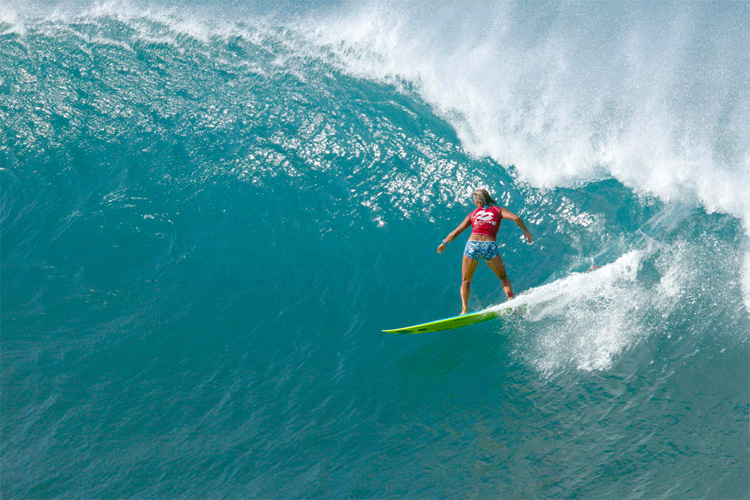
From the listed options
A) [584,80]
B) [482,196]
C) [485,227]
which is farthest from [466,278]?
[584,80]

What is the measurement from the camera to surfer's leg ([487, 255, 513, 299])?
263 inches

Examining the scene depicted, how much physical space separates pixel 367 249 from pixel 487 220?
6.64 feet

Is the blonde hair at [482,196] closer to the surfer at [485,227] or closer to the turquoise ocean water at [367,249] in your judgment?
the surfer at [485,227]

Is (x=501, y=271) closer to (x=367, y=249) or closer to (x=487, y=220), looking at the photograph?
(x=487, y=220)

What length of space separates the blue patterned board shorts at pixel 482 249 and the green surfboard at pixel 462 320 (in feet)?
2.08

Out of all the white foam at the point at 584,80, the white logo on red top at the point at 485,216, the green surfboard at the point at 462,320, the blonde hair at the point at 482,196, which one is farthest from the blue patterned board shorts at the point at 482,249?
the white foam at the point at 584,80

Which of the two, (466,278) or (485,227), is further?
(466,278)

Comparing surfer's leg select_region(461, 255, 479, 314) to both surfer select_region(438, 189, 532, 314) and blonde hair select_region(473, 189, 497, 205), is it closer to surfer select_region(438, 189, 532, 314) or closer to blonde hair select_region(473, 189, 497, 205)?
surfer select_region(438, 189, 532, 314)

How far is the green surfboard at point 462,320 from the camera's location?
671cm

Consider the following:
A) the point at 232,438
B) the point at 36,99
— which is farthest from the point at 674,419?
the point at 36,99

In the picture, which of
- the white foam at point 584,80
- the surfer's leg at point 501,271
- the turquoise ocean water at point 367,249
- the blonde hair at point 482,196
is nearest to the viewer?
the turquoise ocean water at point 367,249

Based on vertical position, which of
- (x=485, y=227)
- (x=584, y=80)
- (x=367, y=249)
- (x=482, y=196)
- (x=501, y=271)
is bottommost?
(x=501, y=271)

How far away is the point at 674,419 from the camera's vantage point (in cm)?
574

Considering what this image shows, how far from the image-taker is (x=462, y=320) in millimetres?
6738
